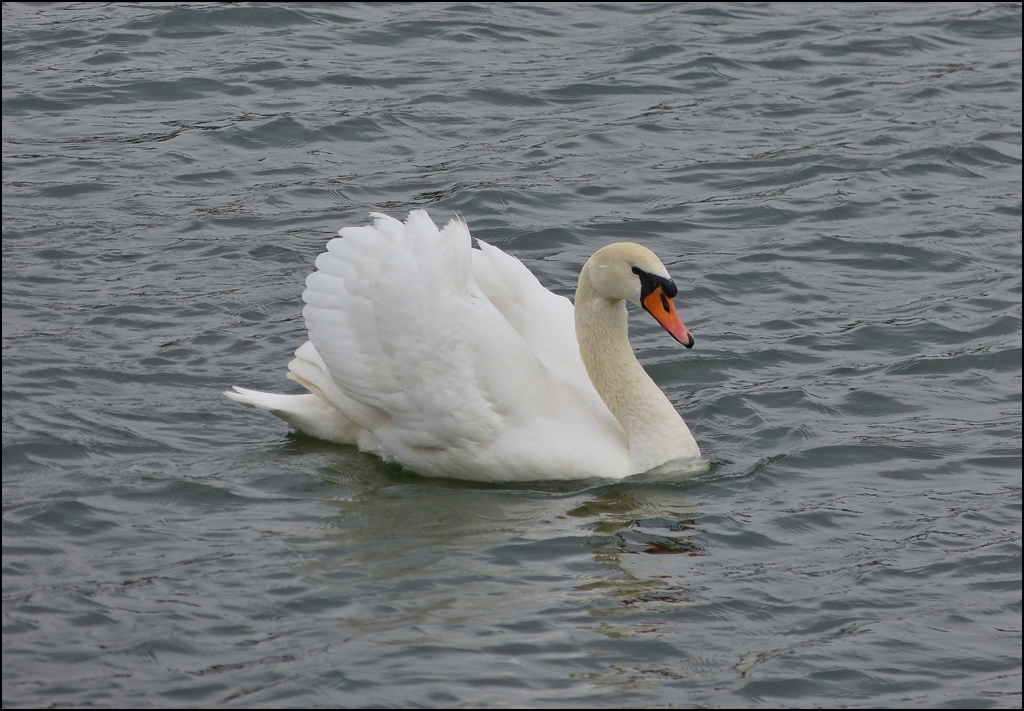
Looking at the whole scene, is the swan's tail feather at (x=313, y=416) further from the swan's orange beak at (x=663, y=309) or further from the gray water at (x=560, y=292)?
the swan's orange beak at (x=663, y=309)

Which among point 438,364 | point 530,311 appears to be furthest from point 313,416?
point 530,311

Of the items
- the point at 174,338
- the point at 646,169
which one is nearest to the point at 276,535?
the point at 174,338

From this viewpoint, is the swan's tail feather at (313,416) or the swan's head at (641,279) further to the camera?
the swan's tail feather at (313,416)

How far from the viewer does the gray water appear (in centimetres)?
642

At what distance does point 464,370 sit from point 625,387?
99 centimetres

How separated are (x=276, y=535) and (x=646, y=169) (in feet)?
20.8

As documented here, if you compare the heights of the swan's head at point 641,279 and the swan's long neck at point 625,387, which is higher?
the swan's head at point 641,279

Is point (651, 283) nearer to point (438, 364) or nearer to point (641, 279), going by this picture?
point (641, 279)

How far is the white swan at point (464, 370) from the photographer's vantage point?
793cm

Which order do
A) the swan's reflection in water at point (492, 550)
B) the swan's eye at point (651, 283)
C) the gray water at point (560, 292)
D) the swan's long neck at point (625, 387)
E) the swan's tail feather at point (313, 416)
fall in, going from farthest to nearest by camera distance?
the swan's tail feather at point (313, 416), the swan's long neck at point (625, 387), the swan's eye at point (651, 283), the swan's reflection in water at point (492, 550), the gray water at point (560, 292)

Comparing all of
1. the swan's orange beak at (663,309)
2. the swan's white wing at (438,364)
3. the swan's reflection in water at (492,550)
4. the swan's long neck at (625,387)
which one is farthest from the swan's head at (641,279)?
the swan's reflection in water at (492,550)

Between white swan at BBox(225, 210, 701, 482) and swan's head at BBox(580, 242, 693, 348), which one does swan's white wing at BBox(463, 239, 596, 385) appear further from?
swan's head at BBox(580, 242, 693, 348)

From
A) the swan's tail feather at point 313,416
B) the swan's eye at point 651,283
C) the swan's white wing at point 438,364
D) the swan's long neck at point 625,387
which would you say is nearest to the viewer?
the swan's white wing at point 438,364

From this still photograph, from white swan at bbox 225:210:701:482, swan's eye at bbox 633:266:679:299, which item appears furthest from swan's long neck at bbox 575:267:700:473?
swan's eye at bbox 633:266:679:299
